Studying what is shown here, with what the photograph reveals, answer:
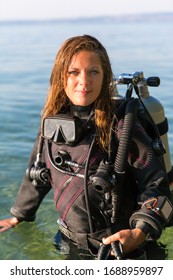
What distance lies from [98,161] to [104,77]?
0.50m

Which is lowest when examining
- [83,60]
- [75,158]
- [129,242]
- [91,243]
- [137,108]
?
[91,243]

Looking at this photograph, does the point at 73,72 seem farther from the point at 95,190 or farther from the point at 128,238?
the point at 128,238

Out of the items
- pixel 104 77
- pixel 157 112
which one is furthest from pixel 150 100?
pixel 104 77

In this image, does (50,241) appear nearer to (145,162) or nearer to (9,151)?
(145,162)

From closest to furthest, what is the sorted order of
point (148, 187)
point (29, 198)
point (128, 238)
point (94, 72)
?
point (128, 238) < point (148, 187) < point (94, 72) < point (29, 198)

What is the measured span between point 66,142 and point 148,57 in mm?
11736

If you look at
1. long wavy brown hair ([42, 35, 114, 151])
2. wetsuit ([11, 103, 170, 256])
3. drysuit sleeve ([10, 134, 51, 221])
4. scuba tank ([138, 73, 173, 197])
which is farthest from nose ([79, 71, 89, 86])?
drysuit sleeve ([10, 134, 51, 221])

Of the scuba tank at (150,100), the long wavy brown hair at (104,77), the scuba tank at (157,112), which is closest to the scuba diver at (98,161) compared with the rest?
the long wavy brown hair at (104,77)

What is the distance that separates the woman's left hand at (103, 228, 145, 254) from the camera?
262cm

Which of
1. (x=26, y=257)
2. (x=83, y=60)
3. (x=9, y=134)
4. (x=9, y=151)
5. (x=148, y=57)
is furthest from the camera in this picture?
(x=148, y=57)

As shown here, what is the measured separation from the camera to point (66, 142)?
9.71 ft

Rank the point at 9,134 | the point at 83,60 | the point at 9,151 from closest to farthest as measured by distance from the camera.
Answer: the point at 83,60
the point at 9,151
the point at 9,134

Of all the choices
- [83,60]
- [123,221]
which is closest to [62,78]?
[83,60]

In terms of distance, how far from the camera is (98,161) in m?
2.90
